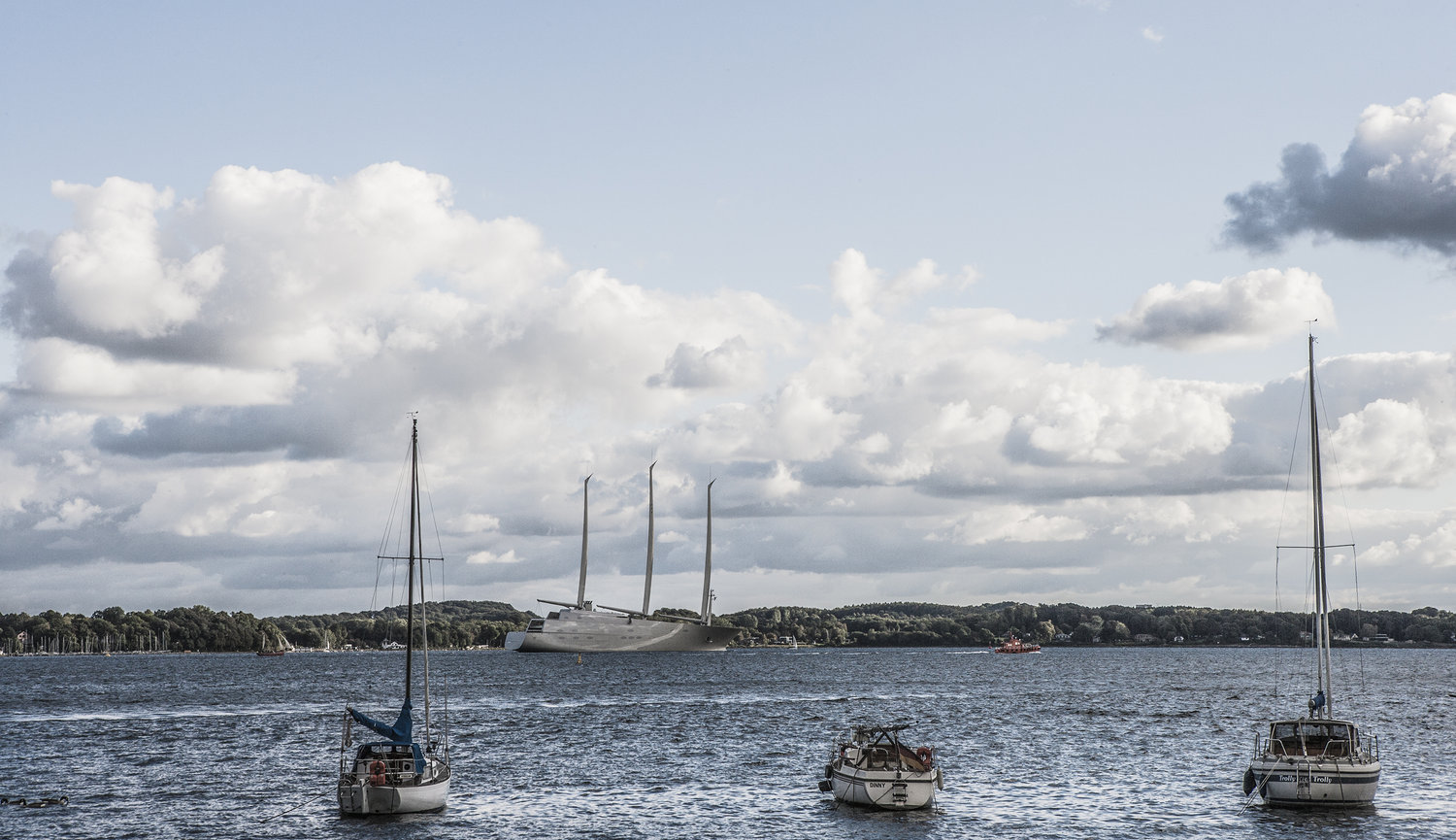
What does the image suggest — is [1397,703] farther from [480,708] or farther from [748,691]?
[480,708]

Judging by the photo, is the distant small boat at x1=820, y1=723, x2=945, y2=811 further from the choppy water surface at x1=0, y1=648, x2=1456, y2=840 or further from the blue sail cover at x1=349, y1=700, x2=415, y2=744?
the blue sail cover at x1=349, y1=700, x2=415, y2=744

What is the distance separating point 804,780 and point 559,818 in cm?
1669

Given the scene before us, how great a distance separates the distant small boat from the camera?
59531mm

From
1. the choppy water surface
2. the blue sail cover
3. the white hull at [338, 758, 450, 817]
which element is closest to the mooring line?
the choppy water surface

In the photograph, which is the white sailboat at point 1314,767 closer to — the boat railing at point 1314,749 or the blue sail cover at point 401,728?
the boat railing at point 1314,749

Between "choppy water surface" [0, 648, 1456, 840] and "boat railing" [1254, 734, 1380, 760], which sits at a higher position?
"boat railing" [1254, 734, 1380, 760]

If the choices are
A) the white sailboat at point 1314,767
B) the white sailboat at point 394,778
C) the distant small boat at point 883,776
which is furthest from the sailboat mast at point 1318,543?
the white sailboat at point 394,778

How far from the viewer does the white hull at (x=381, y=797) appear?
5731cm

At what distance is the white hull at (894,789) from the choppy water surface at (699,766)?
0.84 meters

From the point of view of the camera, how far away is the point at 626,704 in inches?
5418

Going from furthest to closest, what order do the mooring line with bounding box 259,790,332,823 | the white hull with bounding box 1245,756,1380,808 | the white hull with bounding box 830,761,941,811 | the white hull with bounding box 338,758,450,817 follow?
1. the mooring line with bounding box 259,790,332,823
2. the white hull with bounding box 830,761,941,811
3. the white hull with bounding box 1245,756,1380,808
4. the white hull with bounding box 338,758,450,817

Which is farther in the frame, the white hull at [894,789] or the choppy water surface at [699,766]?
the white hull at [894,789]

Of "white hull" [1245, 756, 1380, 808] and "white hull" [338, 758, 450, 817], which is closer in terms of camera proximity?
"white hull" [338, 758, 450, 817]

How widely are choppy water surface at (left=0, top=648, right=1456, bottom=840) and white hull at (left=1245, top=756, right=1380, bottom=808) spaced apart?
108 cm
